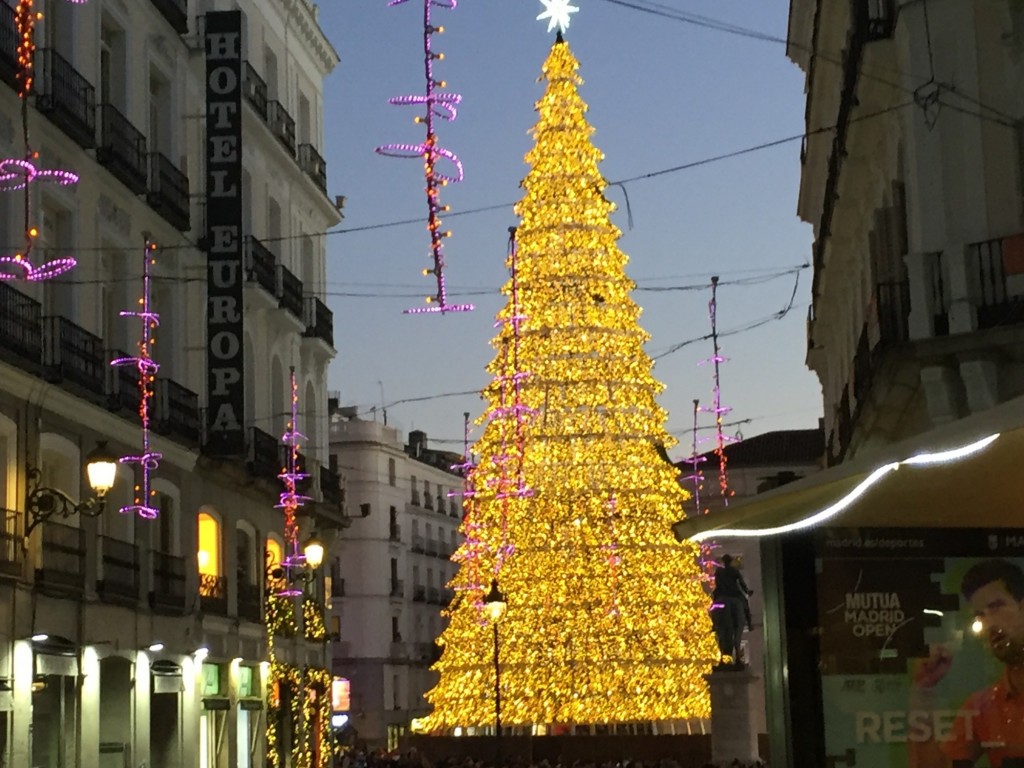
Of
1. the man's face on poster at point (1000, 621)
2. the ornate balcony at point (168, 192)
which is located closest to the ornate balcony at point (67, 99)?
the ornate balcony at point (168, 192)

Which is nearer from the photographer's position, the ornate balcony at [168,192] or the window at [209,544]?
the ornate balcony at [168,192]

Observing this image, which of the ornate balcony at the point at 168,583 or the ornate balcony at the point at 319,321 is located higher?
the ornate balcony at the point at 319,321

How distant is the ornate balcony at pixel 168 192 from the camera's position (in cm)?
2859

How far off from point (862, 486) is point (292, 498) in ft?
92.7

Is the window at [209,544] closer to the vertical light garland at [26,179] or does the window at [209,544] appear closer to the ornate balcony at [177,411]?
the ornate balcony at [177,411]

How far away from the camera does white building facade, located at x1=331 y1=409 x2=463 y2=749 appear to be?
3152 inches

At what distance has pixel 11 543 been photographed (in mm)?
22062

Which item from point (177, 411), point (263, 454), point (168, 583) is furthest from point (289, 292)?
point (168, 583)

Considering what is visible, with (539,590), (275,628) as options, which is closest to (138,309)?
(275,628)

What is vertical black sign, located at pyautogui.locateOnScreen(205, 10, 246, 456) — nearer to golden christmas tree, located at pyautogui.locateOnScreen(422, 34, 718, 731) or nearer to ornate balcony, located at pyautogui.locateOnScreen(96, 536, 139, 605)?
ornate balcony, located at pyautogui.locateOnScreen(96, 536, 139, 605)

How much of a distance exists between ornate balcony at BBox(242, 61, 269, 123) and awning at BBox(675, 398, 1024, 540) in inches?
1035

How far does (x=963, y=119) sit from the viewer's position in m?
18.9

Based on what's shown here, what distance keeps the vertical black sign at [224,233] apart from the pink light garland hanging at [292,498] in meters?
3.64

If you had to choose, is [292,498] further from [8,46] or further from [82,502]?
[8,46]
